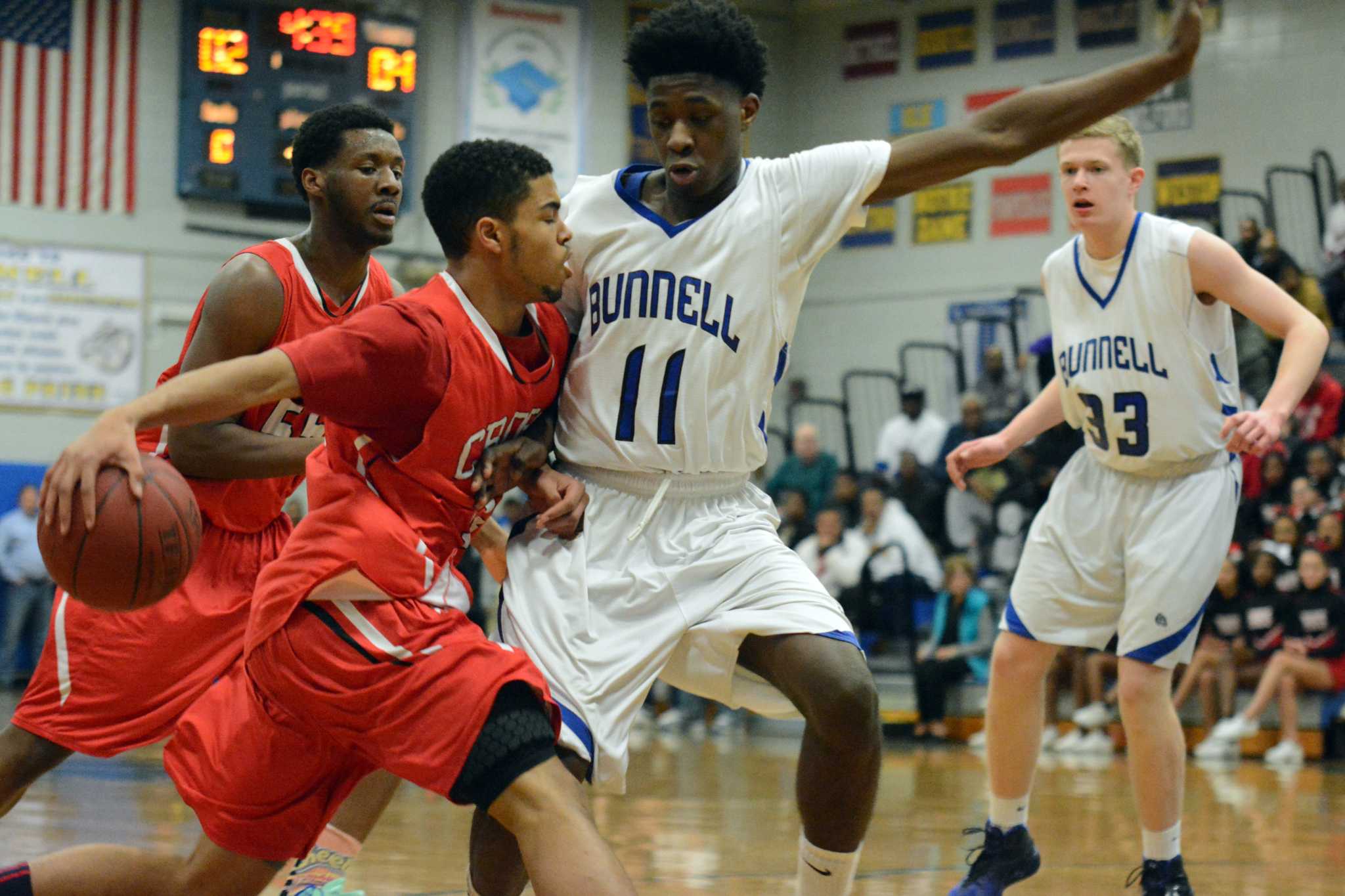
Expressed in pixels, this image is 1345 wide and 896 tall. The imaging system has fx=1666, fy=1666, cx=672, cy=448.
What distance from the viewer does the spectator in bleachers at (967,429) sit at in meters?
13.4

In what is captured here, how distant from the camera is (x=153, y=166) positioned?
1591 centimetres

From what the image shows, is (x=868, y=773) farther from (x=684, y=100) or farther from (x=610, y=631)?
Answer: (x=684, y=100)

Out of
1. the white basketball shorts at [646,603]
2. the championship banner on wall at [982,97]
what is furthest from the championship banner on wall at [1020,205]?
the white basketball shorts at [646,603]

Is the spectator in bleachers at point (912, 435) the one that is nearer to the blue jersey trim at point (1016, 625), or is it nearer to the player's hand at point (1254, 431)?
the blue jersey trim at point (1016, 625)

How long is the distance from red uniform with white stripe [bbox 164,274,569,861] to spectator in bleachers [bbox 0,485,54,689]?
12156mm

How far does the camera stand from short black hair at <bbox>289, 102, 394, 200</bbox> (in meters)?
4.13

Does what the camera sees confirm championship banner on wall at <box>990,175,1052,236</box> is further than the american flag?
Yes

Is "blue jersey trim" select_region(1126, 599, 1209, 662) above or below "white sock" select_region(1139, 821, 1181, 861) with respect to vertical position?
above

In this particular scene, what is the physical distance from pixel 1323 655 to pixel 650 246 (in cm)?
814

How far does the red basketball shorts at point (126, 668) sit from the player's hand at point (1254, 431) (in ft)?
8.22

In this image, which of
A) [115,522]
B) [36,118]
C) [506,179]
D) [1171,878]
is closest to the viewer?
[115,522]

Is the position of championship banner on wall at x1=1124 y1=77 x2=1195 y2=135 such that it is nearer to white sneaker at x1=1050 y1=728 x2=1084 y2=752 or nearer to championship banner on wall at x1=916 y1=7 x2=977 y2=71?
championship banner on wall at x1=916 y1=7 x2=977 y2=71

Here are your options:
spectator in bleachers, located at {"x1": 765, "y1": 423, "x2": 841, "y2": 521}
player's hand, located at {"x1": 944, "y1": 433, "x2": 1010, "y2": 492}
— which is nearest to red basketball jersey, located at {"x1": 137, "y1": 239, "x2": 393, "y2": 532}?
player's hand, located at {"x1": 944, "y1": 433, "x2": 1010, "y2": 492}

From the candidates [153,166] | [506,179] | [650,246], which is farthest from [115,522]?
[153,166]
